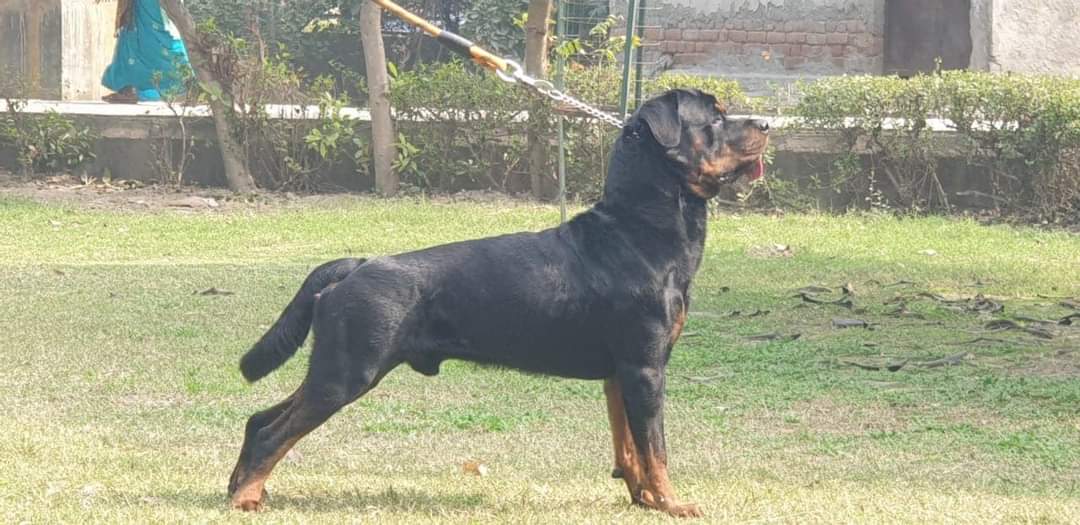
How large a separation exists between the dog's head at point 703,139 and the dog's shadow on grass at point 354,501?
143 cm

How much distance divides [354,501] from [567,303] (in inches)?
42.2

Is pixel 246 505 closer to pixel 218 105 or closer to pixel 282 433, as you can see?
pixel 282 433

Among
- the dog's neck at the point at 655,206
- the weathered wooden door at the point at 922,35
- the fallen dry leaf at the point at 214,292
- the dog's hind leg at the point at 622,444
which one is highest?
the weathered wooden door at the point at 922,35

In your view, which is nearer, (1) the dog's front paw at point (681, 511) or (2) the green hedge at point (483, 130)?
(1) the dog's front paw at point (681, 511)

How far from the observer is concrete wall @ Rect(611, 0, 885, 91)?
73.6ft

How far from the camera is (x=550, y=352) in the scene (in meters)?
5.57

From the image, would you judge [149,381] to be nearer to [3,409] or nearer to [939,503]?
[3,409]

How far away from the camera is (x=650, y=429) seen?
543cm

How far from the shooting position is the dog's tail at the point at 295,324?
5.59 m

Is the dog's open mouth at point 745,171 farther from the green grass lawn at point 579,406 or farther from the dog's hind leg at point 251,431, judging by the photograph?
the dog's hind leg at point 251,431

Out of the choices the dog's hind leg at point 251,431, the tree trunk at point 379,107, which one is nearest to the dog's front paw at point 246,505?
the dog's hind leg at point 251,431

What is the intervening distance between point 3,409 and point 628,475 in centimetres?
351

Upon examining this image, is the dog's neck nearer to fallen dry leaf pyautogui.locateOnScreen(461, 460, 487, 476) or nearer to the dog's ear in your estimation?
the dog's ear

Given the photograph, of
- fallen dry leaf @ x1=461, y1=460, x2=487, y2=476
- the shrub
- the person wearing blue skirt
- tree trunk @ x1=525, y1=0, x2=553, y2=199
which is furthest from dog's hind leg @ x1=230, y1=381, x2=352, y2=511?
the person wearing blue skirt
